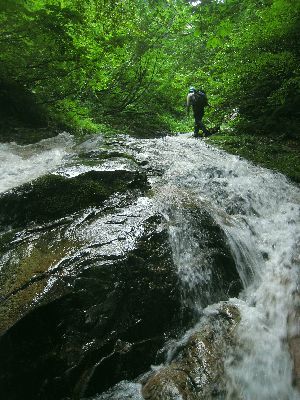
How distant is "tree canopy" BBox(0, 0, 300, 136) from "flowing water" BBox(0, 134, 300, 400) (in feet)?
5.27

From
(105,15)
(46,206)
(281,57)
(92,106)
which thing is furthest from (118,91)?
(46,206)

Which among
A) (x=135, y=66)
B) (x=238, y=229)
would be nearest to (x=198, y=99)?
(x=135, y=66)

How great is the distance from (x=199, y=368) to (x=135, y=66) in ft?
36.3

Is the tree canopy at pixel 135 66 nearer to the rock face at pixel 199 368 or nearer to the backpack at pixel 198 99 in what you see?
the backpack at pixel 198 99

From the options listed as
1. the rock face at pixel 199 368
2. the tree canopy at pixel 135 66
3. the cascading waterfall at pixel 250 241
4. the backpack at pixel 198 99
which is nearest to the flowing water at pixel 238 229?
the cascading waterfall at pixel 250 241

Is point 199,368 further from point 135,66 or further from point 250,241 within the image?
point 135,66

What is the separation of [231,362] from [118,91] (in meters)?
10.6

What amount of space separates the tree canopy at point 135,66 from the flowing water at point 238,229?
161 centimetres

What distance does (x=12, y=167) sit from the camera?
6617 mm

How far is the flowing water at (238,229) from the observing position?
3.63m

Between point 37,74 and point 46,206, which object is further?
point 37,74

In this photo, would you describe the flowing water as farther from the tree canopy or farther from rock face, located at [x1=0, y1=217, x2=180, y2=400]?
the tree canopy

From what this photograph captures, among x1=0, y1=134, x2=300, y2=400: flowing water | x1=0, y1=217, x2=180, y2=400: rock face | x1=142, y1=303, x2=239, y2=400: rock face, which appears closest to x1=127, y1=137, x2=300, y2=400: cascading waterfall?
x1=0, y1=134, x2=300, y2=400: flowing water

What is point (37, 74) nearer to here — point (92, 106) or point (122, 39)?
point (92, 106)
